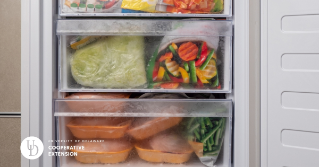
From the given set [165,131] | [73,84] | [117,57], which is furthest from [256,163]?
[73,84]

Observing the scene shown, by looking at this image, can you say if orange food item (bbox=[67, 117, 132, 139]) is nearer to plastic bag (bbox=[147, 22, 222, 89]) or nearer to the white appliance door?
plastic bag (bbox=[147, 22, 222, 89])

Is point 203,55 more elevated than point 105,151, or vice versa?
point 203,55

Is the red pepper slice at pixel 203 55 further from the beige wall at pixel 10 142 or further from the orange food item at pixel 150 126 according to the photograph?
the beige wall at pixel 10 142

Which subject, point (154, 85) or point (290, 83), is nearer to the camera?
point (290, 83)

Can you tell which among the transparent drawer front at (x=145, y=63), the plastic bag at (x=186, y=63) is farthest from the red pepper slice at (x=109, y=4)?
the plastic bag at (x=186, y=63)

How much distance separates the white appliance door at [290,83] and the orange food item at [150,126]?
35 cm

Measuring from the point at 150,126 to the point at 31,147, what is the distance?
0.46 m

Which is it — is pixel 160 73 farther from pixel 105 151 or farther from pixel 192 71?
pixel 105 151

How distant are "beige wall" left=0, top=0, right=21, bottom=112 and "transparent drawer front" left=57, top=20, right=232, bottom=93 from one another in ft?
0.51

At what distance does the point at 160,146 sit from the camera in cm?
96

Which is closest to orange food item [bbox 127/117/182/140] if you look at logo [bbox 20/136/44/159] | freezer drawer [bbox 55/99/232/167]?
freezer drawer [bbox 55/99/232/167]

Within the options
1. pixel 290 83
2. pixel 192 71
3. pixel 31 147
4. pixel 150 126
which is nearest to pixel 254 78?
pixel 290 83

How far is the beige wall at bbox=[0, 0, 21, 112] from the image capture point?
2.95 feet

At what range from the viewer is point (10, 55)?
908mm
